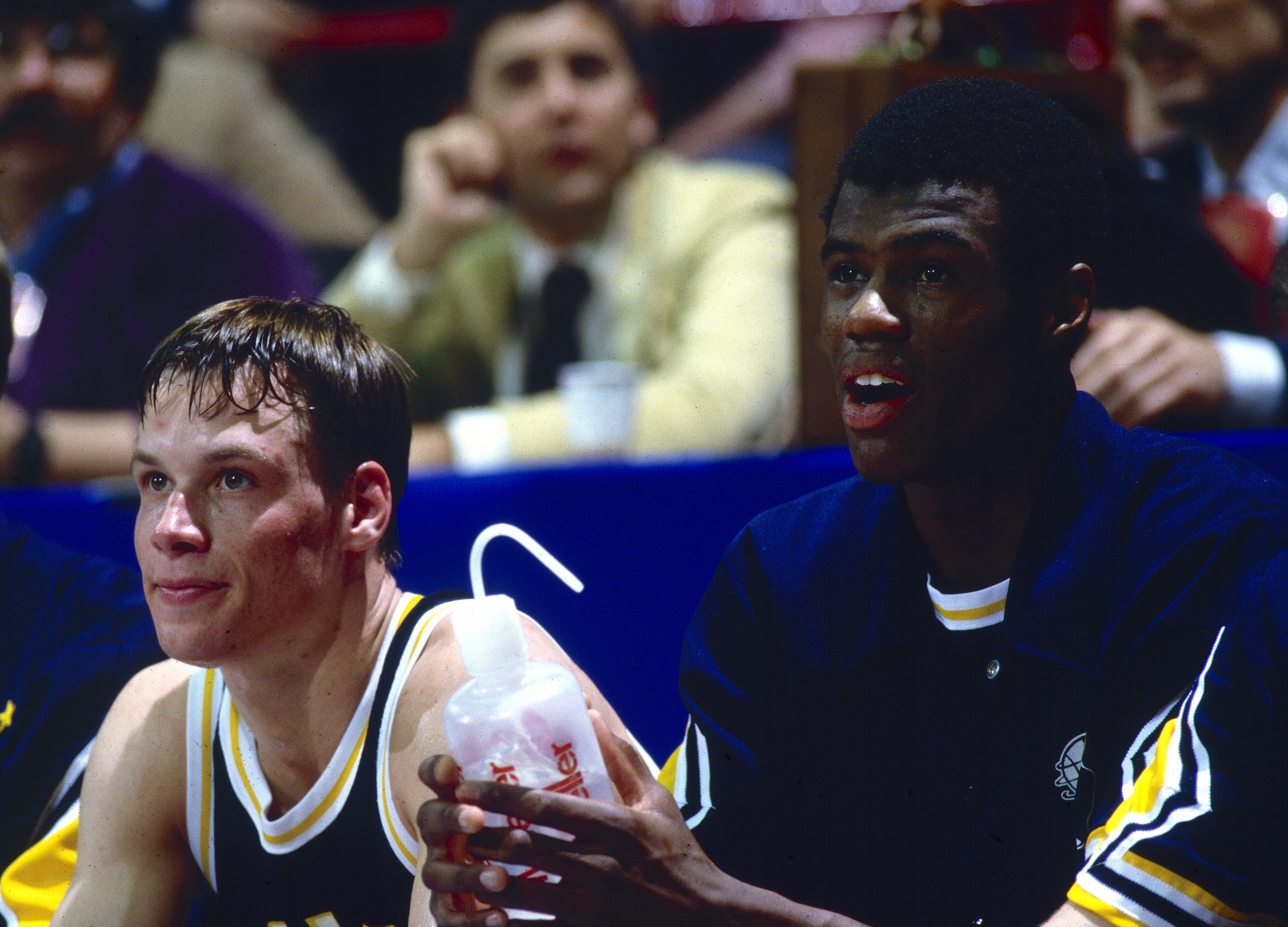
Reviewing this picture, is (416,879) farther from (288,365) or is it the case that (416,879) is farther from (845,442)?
(845,442)

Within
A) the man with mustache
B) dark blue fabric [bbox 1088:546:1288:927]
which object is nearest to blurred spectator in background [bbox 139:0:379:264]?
the man with mustache

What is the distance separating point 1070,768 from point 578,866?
1.48ft

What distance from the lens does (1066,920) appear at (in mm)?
1080

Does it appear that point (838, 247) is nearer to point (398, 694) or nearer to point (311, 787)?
point (398, 694)

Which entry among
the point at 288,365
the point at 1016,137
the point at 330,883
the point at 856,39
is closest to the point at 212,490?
the point at 288,365

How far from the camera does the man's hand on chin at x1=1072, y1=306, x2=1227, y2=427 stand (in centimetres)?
156

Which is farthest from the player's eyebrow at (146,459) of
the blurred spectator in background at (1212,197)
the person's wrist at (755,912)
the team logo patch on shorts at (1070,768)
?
the blurred spectator in background at (1212,197)

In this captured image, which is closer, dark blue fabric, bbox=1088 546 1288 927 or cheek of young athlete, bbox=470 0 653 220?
dark blue fabric, bbox=1088 546 1288 927

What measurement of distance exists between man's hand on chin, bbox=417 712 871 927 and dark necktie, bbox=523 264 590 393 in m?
1.36

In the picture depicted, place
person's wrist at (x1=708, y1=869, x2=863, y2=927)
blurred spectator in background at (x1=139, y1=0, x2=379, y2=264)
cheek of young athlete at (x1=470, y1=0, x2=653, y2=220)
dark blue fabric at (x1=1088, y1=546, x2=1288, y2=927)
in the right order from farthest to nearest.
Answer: blurred spectator in background at (x1=139, y1=0, x2=379, y2=264), cheek of young athlete at (x1=470, y1=0, x2=653, y2=220), person's wrist at (x1=708, y1=869, x2=863, y2=927), dark blue fabric at (x1=1088, y1=546, x2=1288, y2=927)

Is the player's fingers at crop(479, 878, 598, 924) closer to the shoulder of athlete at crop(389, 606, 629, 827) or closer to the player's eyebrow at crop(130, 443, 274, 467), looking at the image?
the shoulder of athlete at crop(389, 606, 629, 827)

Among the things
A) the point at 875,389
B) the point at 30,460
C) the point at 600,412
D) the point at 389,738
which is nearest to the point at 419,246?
the point at 600,412

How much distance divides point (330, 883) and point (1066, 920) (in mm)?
728

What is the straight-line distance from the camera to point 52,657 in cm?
164
